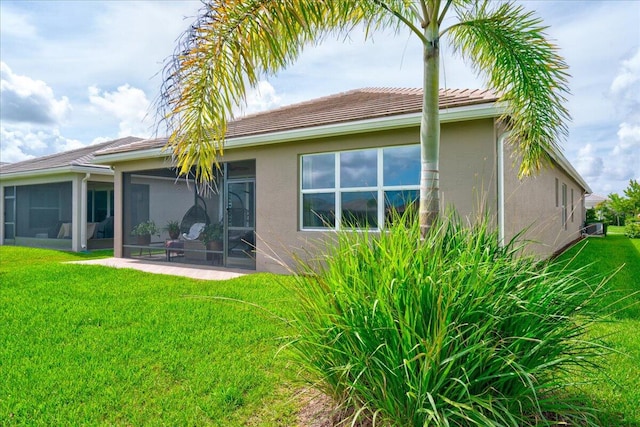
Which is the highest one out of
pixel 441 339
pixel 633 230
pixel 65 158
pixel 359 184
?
pixel 65 158

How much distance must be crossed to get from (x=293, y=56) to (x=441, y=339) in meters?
4.38

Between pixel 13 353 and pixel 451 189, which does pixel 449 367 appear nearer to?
pixel 13 353

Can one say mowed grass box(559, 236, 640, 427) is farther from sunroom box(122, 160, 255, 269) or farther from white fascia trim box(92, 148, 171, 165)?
white fascia trim box(92, 148, 171, 165)

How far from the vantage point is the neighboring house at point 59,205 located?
51.7ft

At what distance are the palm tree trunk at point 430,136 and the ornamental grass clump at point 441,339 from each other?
3.92 ft

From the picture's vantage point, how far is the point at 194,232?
41.4 ft

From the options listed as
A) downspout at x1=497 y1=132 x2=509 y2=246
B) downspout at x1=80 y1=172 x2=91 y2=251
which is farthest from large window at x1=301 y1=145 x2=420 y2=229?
downspout at x1=80 y1=172 x2=91 y2=251

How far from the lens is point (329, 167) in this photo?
9164mm

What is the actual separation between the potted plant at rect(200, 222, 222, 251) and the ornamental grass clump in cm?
877

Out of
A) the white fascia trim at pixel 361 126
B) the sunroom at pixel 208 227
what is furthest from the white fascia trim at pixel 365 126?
the sunroom at pixel 208 227

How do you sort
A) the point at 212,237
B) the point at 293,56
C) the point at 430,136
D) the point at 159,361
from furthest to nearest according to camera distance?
the point at 212,237 → the point at 293,56 → the point at 430,136 → the point at 159,361

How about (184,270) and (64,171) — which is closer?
(184,270)

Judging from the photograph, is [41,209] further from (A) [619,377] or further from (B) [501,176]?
(A) [619,377]

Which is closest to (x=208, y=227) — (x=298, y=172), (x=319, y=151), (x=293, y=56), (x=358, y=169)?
(x=298, y=172)
